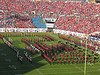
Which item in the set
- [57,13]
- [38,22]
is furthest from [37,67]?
[57,13]

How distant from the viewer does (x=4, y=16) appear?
227 feet

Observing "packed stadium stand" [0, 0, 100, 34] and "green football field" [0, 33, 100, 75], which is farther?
"packed stadium stand" [0, 0, 100, 34]

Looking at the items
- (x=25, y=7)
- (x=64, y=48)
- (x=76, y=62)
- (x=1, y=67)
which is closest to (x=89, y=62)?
(x=76, y=62)

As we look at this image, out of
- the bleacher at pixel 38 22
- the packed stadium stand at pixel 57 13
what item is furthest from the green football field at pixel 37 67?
the bleacher at pixel 38 22

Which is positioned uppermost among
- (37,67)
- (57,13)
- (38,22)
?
(57,13)

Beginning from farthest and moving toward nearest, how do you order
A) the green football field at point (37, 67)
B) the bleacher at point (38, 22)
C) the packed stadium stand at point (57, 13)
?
the bleacher at point (38, 22), the packed stadium stand at point (57, 13), the green football field at point (37, 67)

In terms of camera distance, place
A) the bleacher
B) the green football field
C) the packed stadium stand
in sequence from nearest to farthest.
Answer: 1. the green football field
2. the packed stadium stand
3. the bleacher

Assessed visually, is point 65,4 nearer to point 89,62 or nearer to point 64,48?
point 64,48

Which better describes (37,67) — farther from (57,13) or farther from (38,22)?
(57,13)

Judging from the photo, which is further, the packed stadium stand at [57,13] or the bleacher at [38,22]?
the bleacher at [38,22]

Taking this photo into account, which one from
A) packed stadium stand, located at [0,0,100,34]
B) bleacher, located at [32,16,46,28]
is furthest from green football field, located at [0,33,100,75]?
bleacher, located at [32,16,46,28]

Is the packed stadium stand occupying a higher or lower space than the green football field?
higher

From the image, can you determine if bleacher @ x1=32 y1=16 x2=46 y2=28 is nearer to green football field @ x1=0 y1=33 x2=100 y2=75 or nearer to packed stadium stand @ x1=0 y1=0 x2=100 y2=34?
packed stadium stand @ x1=0 y1=0 x2=100 y2=34

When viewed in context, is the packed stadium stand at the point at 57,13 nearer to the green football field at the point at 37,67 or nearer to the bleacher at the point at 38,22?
the bleacher at the point at 38,22
